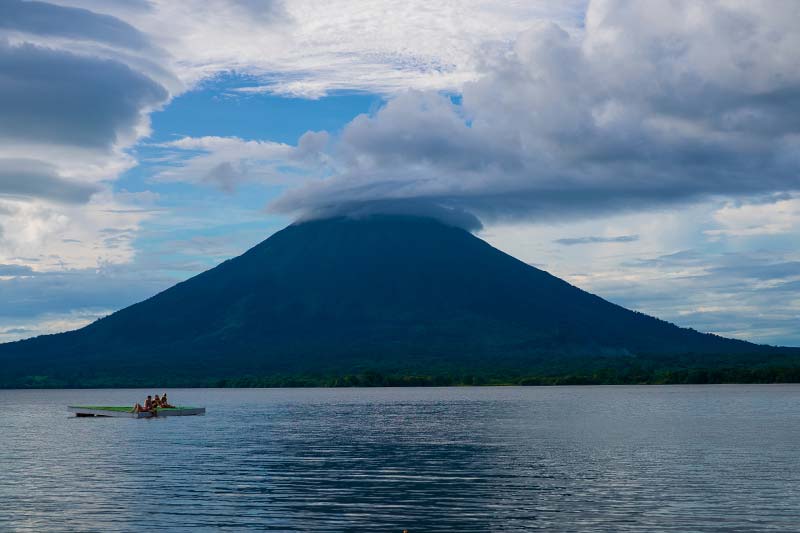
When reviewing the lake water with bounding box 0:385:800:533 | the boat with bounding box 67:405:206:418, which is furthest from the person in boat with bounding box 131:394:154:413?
the lake water with bounding box 0:385:800:533

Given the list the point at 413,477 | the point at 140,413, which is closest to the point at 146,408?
the point at 140,413

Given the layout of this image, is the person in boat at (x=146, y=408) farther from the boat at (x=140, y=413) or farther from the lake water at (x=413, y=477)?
the lake water at (x=413, y=477)

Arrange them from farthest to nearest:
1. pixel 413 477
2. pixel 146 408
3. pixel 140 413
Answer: pixel 146 408, pixel 140 413, pixel 413 477

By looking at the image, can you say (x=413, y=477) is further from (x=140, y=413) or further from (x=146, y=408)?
(x=146, y=408)

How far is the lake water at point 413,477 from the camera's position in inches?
1308

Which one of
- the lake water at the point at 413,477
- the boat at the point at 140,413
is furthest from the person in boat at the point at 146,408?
the lake water at the point at 413,477

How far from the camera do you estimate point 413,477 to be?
44.3 m

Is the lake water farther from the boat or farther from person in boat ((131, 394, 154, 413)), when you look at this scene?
the boat

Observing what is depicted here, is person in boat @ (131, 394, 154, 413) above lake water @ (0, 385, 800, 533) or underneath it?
above

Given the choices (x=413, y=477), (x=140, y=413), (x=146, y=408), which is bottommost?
(x=413, y=477)

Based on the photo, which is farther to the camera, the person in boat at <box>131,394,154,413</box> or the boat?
the boat

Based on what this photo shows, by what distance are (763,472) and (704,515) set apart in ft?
42.9

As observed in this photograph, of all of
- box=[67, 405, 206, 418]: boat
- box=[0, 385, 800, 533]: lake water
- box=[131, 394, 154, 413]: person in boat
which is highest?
box=[131, 394, 154, 413]: person in boat

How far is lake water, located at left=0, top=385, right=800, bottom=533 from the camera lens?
109 ft
